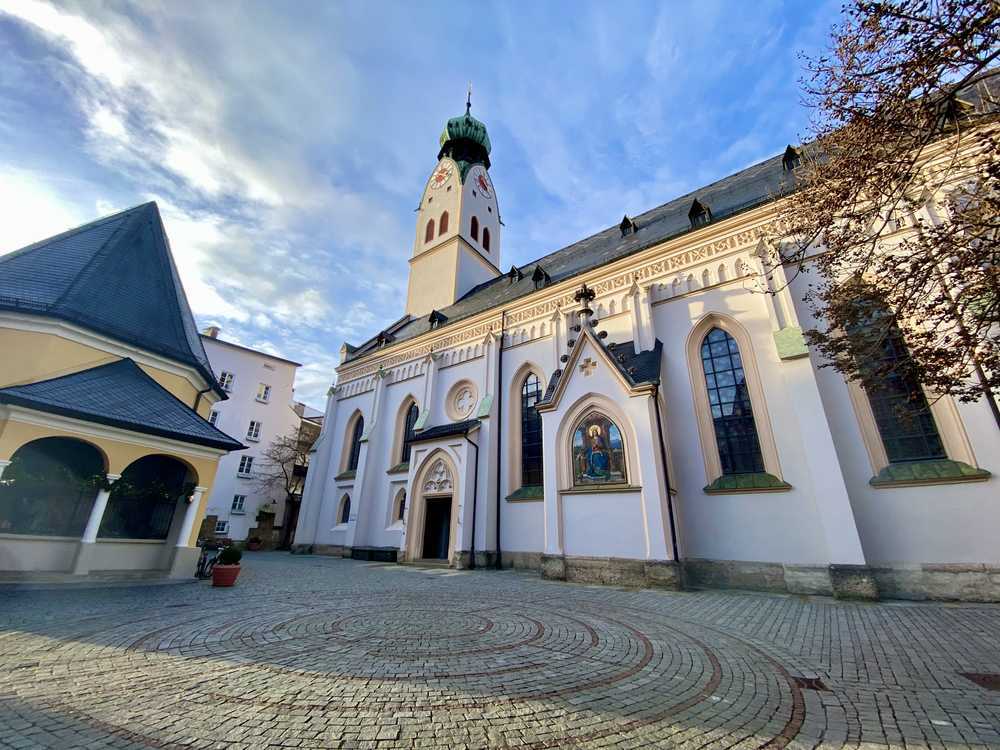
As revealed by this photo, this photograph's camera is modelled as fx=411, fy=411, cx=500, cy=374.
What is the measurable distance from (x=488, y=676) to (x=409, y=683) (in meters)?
0.73

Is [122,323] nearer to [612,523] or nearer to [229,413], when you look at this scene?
[612,523]

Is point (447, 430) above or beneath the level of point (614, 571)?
above

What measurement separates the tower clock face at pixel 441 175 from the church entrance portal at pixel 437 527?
72.7ft

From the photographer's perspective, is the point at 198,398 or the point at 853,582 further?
the point at 198,398

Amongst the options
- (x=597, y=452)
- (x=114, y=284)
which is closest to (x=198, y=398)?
(x=114, y=284)

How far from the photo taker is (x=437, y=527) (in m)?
16.8

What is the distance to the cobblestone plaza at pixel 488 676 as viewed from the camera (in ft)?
9.30

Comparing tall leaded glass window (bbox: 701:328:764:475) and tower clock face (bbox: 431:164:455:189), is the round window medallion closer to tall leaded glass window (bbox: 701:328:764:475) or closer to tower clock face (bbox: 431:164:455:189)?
tall leaded glass window (bbox: 701:328:764:475)

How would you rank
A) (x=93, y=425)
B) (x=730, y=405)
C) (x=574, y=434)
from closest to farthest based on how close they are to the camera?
1. (x=93, y=425)
2. (x=730, y=405)
3. (x=574, y=434)

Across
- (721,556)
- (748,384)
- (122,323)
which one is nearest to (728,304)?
(748,384)

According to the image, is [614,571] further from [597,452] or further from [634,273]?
[634,273]

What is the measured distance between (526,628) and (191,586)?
8151 mm

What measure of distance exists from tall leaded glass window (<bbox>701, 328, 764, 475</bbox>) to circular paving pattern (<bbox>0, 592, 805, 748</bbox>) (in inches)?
247

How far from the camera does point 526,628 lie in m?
5.70
